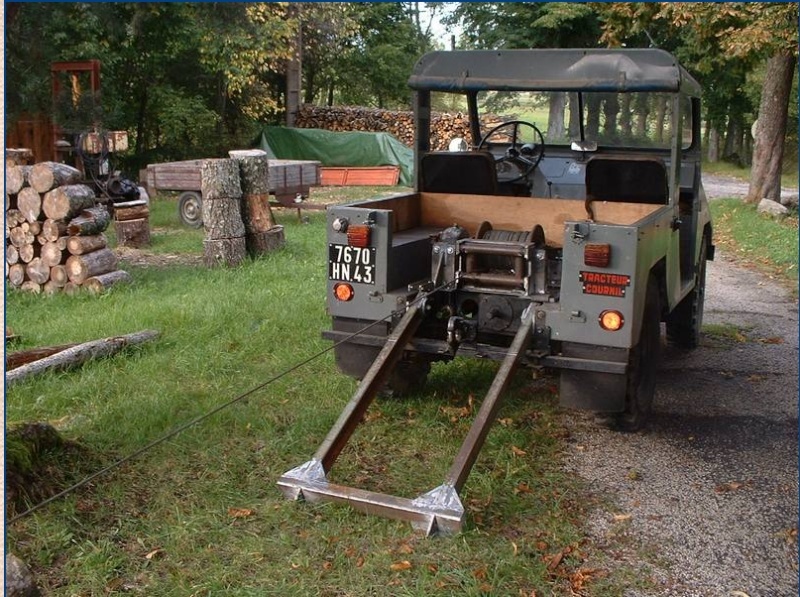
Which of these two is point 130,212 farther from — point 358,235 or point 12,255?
point 358,235

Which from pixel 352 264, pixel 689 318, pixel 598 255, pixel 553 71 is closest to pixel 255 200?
pixel 689 318

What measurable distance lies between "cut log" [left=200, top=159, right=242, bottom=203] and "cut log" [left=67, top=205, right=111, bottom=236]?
1236mm

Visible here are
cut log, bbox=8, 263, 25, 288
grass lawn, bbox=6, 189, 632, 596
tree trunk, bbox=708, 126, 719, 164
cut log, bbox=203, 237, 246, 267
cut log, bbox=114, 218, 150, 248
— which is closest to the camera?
grass lawn, bbox=6, 189, 632, 596

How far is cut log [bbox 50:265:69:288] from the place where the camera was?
30.8 ft

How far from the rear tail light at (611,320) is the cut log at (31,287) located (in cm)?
678

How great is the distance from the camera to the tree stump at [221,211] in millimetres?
10516

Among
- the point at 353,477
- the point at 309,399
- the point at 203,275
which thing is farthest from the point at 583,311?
the point at 203,275

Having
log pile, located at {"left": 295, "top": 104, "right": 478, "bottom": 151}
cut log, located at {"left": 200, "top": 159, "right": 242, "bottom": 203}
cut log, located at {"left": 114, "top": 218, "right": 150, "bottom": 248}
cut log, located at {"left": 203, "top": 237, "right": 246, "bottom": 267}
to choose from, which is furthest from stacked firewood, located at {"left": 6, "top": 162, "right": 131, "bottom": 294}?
log pile, located at {"left": 295, "top": 104, "right": 478, "bottom": 151}

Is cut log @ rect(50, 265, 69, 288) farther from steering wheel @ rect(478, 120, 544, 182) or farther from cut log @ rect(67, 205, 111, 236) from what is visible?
steering wheel @ rect(478, 120, 544, 182)

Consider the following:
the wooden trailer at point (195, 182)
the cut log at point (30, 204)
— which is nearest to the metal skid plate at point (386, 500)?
the cut log at point (30, 204)

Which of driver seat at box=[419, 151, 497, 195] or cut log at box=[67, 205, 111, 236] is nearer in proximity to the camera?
driver seat at box=[419, 151, 497, 195]

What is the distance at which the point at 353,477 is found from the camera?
471 cm

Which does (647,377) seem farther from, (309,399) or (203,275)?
(203,275)

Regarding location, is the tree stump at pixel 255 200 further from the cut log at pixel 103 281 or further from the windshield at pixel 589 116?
the windshield at pixel 589 116
